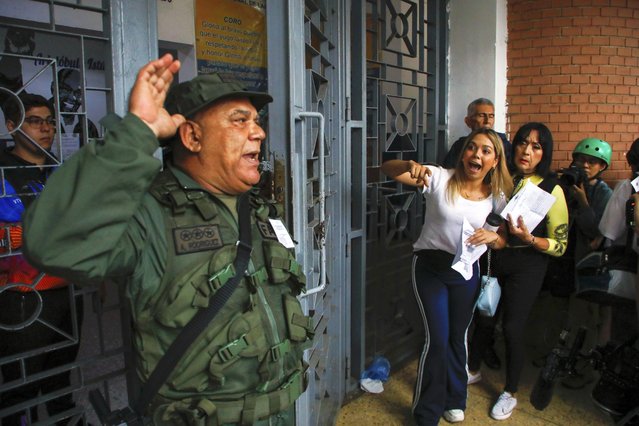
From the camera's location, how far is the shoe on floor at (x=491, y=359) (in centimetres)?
430

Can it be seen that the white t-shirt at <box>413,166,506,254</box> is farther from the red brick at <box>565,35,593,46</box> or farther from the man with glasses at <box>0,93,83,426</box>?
the red brick at <box>565,35,593,46</box>

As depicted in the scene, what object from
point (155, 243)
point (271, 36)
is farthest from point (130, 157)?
point (271, 36)

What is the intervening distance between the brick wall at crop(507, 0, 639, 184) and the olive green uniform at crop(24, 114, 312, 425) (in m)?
4.03

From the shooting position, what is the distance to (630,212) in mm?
3137

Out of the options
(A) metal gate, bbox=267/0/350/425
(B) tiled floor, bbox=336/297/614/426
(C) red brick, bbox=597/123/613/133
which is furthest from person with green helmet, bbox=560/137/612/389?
(A) metal gate, bbox=267/0/350/425

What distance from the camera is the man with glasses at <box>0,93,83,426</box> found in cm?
170

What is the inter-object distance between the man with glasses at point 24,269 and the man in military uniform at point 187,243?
45 cm

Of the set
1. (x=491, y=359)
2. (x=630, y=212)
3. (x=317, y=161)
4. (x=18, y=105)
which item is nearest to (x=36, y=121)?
(x=18, y=105)

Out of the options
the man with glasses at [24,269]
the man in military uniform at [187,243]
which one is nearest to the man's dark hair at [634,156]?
the man in military uniform at [187,243]

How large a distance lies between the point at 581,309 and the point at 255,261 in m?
4.06

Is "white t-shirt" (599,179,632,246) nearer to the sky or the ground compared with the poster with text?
nearer to the ground

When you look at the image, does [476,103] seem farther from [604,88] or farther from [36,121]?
[36,121]

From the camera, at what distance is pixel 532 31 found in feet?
15.9

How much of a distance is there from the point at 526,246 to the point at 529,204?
0.39m
